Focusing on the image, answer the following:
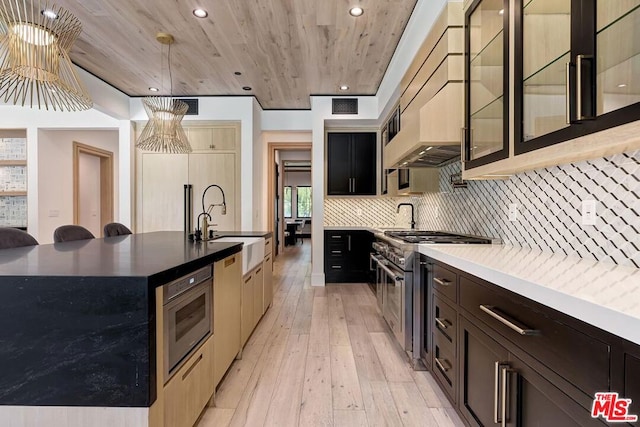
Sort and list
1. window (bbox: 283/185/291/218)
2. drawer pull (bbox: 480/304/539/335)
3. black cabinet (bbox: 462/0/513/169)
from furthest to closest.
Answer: window (bbox: 283/185/291/218) < black cabinet (bbox: 462/0/513/169) < drawer pull (bbox: 480/304/539/335)

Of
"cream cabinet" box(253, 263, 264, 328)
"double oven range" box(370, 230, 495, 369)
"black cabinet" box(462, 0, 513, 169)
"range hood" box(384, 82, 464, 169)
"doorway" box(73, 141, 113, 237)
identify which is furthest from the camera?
"doorway" box(73, 141, 113, 237)

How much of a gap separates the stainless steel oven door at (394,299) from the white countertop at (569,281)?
75 cm

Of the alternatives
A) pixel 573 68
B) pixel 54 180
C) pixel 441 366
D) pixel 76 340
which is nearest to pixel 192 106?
pixel 54 180

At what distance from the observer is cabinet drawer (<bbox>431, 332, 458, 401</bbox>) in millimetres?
1773

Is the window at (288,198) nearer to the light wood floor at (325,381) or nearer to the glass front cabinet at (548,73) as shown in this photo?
the light wood floor at (325,381)

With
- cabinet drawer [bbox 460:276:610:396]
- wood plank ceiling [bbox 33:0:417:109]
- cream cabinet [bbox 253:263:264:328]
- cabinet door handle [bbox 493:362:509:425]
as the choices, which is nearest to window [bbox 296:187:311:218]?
wood plank ceiling [bbox 33:0:417:109]

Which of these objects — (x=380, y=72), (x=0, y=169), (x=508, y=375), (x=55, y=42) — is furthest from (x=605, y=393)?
(x=0, y=169)

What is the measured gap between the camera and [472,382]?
154cm

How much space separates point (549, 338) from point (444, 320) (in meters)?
0.93

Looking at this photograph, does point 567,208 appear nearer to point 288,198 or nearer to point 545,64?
point 545,64

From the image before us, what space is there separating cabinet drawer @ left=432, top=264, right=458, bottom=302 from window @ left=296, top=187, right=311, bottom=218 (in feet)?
38.4

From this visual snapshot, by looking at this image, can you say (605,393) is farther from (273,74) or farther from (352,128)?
(352,128)

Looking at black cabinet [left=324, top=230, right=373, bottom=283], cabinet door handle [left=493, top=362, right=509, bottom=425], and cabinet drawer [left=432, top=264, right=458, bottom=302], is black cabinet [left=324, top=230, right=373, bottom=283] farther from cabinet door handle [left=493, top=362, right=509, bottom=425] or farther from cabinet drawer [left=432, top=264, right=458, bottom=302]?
cabinet door handle [left=493, top=362, right=509, bottom=425]

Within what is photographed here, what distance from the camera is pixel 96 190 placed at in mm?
6824
